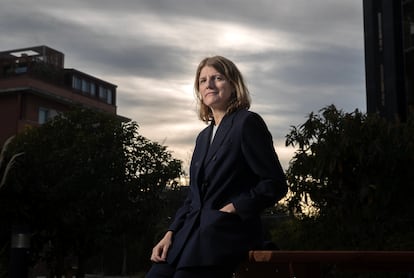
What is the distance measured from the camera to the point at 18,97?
164ft

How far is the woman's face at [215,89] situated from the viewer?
8.51 feet

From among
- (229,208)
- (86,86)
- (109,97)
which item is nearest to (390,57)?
(229,208)

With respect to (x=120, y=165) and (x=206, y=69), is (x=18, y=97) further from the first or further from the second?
(x=206, y=69)

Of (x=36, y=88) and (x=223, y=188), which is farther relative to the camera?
(x=36, y=88)

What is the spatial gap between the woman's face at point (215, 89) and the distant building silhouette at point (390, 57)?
26768 mm

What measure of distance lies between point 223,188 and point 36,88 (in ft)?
163

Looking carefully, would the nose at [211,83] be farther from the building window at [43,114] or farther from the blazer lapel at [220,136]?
the building window at [43,114]

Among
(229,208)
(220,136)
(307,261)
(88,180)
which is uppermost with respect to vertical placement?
(88,180)

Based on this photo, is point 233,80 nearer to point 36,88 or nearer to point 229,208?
point 229,208

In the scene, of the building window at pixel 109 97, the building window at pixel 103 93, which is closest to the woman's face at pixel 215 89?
the building window at pixel 103 93

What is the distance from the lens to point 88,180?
83.2ft

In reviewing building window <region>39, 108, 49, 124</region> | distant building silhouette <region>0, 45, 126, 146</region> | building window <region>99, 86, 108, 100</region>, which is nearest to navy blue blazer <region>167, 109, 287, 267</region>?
distant building silhouette <region>0, 45, 126, 146</region>

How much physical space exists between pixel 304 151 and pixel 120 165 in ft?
44.3

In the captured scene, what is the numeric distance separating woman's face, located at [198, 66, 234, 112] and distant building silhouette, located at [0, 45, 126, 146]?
1746 inches
